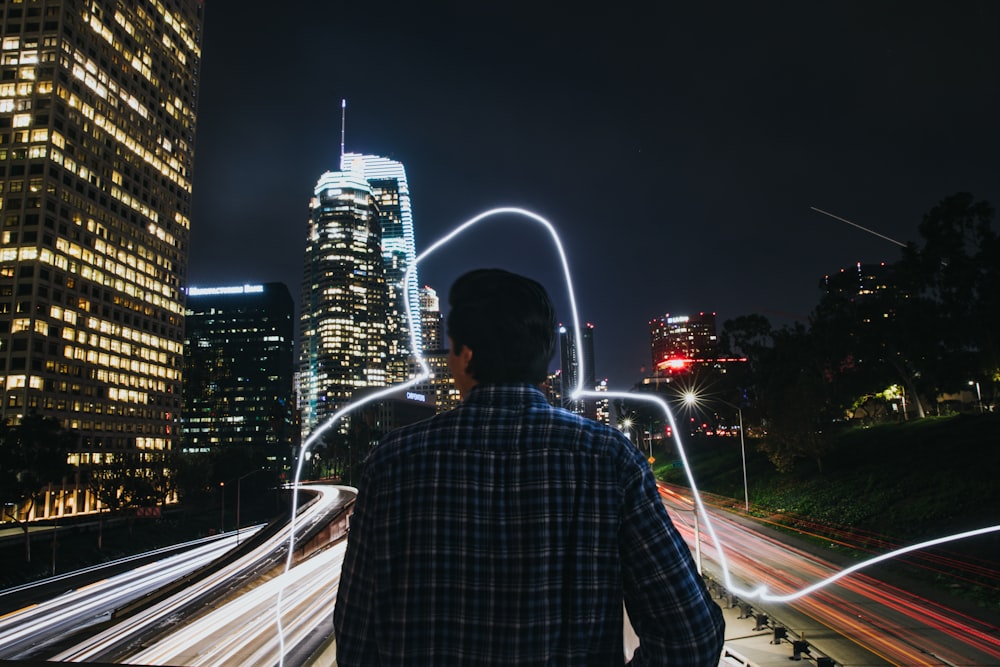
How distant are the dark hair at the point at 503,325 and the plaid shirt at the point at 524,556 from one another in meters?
0.17

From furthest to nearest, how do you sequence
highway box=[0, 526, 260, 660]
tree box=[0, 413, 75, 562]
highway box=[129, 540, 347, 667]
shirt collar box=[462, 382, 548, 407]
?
tree box=[0, 413, 75, 562] → highway box=[0, 526, 260, 660] → highway box=[129, 540, 347, 667] → shirt collar box=[462, 382, 548, 407]

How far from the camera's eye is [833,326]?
157 ft

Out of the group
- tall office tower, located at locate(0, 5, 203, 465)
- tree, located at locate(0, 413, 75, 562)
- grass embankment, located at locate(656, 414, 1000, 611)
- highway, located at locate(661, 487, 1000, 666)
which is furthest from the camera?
tall office tower, located at locate(0, 5, 203, 465)

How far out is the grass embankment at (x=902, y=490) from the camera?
2209cm

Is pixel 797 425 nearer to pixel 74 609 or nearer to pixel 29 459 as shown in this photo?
pixel 74 609

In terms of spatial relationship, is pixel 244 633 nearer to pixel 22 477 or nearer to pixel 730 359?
pixel 22 477

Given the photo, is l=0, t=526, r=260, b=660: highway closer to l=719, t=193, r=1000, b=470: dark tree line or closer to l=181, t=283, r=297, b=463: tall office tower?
l=719, t=193, r=1000, b=470: dark tree line

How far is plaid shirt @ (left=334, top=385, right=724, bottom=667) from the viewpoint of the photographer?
1476mm

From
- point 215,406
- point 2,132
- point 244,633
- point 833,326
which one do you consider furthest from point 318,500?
point 215,406

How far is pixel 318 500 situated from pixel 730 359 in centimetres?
4235

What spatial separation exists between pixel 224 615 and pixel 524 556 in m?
24.6

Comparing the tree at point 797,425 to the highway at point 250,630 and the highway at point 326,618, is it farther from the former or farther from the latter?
the highway at point 250,630

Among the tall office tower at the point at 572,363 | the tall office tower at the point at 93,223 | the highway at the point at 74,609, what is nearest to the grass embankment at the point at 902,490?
the tall office tower at the point at 572,363

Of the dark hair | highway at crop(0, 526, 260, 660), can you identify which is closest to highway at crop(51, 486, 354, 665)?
highway at crop(0, 526, 260, 660)
